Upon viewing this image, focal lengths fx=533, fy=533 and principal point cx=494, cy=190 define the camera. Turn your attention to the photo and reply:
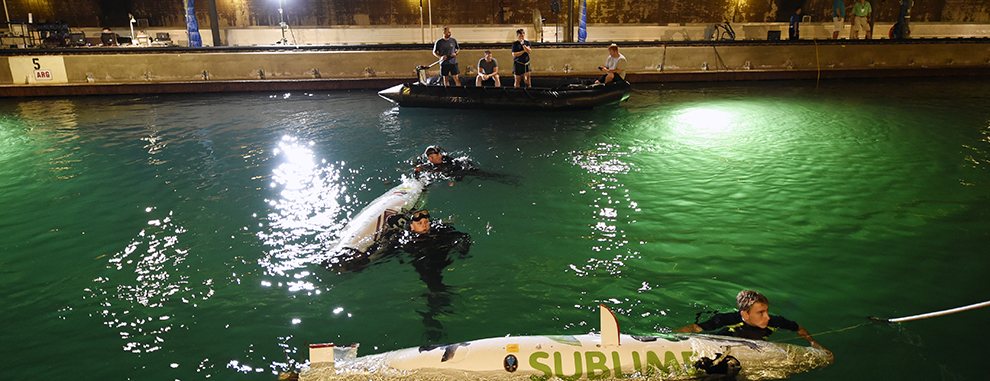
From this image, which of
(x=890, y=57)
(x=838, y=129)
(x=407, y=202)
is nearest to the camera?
(x=407, y=202)

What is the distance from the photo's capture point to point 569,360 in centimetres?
399

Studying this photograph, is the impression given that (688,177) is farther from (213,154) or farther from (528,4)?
(528,4)

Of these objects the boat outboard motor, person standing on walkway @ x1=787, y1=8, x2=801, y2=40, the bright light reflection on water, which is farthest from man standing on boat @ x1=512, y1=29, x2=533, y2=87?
person standing on walkway @ x1=787, y1=8, x2=801, y2=40

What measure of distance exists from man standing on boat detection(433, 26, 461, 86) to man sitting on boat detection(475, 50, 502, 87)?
0.72 m

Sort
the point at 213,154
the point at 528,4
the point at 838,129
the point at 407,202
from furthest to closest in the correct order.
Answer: the point at 528,4, the point at 838,129, the point at 213,154, the point at 407,202

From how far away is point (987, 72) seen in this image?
70.9 ft

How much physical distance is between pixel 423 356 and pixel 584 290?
6.62 feet

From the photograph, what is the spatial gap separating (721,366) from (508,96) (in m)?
11.7

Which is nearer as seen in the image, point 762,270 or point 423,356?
point 423,356

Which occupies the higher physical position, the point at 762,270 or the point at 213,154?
the point at 213,154

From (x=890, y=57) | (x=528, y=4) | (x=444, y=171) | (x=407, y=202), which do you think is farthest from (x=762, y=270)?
(x=528, y=4)

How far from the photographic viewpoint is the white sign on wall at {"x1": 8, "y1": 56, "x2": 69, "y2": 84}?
57.5 feet

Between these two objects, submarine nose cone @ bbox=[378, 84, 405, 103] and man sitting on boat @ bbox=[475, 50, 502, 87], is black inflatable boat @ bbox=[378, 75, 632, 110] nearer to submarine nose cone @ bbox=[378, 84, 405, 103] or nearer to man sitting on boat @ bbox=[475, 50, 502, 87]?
submarine nose cone @ bbox=[378, 84, 405, 103]

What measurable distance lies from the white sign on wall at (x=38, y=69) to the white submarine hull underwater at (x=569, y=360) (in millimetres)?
19833
